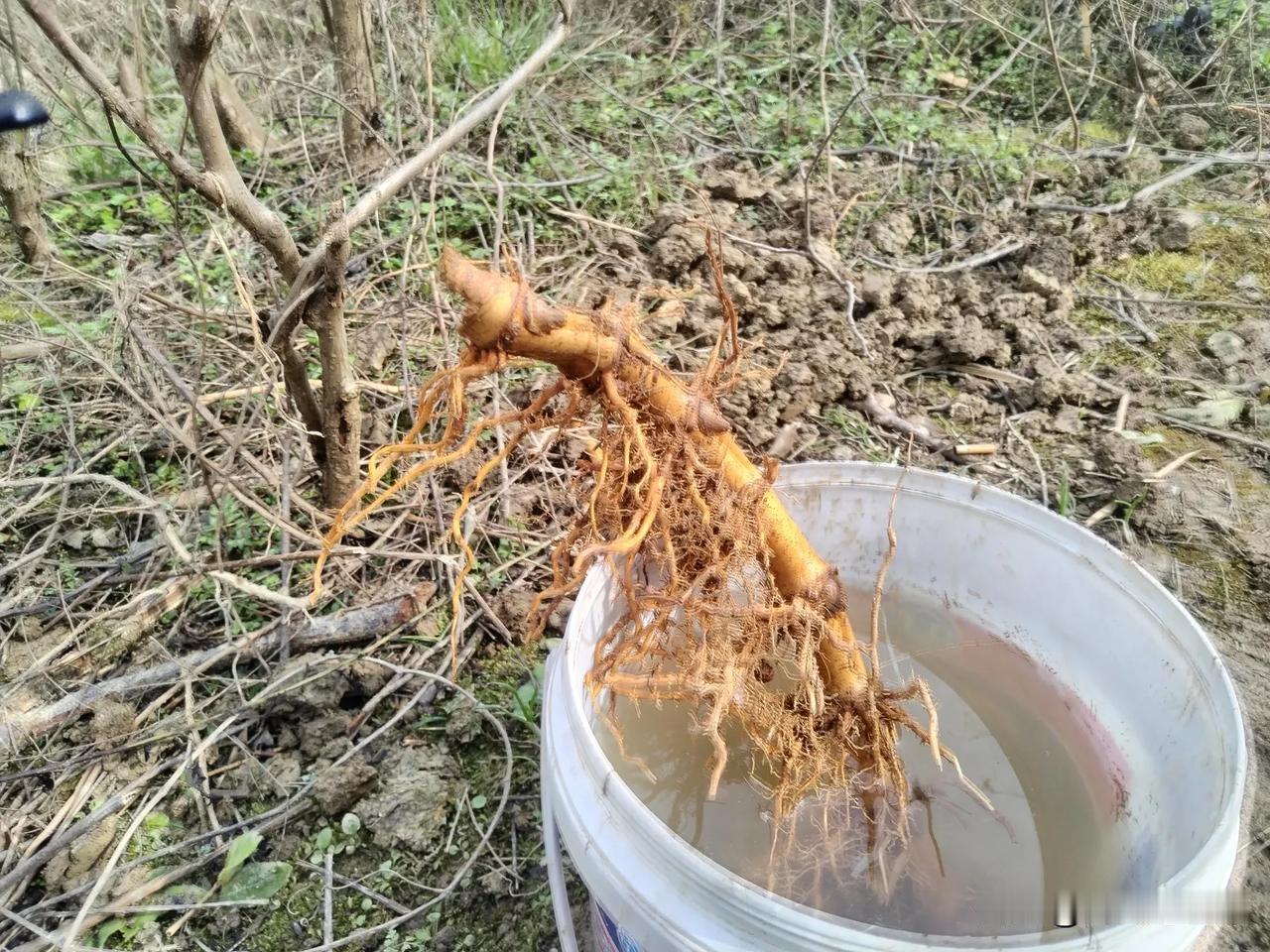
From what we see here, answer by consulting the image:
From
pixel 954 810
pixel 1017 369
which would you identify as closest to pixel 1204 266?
pixel 1017 369

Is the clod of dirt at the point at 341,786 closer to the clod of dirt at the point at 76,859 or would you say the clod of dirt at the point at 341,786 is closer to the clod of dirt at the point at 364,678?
the clod of dirt at the point at 364,678

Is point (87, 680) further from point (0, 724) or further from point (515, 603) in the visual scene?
point (515, 603)

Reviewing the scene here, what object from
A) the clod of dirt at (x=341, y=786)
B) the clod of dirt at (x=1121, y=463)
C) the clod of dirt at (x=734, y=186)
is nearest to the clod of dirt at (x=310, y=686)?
the clod of dirt at (x=341, y=786)

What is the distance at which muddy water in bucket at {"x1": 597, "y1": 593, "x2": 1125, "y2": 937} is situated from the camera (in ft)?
3.20

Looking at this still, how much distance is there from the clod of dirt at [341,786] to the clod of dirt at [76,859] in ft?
0.93

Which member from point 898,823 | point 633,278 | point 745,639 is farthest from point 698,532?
point 633,278

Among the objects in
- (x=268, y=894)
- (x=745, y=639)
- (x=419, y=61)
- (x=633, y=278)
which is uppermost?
(x=419, y=61)

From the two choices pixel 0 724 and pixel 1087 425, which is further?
pixel 1087 425

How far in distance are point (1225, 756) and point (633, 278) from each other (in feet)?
5.27

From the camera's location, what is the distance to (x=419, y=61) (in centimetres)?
251

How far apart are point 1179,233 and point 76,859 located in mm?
2816

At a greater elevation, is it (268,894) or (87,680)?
(87,680)

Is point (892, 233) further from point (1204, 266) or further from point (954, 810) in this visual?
point (954, 810)

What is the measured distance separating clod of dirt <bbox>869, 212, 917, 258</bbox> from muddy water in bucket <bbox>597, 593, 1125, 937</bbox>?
52.7 inches
